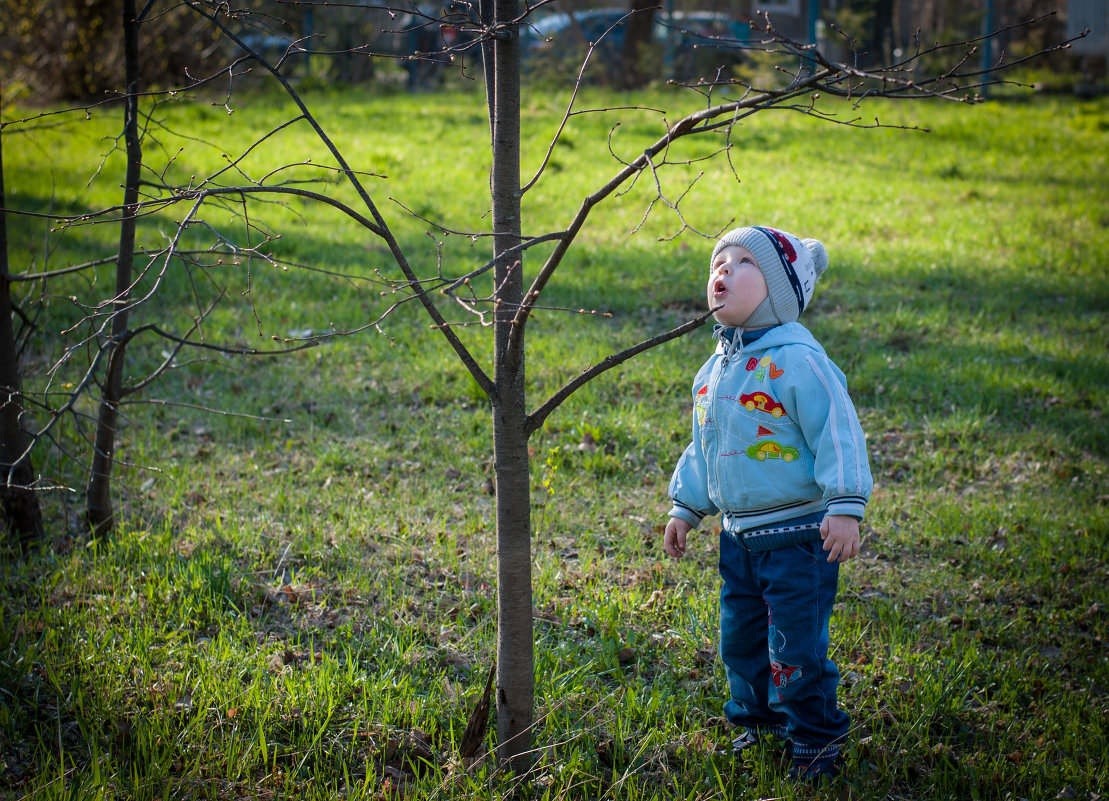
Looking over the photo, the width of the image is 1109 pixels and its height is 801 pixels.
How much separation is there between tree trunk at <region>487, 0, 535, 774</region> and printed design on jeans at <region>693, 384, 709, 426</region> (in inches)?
23.7

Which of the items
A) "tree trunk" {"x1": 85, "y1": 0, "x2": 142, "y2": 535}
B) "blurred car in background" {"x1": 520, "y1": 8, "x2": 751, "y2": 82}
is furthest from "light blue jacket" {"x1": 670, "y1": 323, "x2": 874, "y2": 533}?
"blurred car in background" {"x1": 520, "y1": 8, "x2": 751, "y2": 82}

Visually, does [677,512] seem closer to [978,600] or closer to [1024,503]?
[978,600]

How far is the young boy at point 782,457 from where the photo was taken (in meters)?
2.47

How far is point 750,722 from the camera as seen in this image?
2764 mm

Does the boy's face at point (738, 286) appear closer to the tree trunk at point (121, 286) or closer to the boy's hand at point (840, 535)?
the boy's hand at point (840, 535)

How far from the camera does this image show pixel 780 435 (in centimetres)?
250

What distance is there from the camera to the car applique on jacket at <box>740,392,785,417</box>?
8.20 ft

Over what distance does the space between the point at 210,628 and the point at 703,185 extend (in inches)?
365

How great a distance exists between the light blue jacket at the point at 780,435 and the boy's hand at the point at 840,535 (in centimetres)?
2

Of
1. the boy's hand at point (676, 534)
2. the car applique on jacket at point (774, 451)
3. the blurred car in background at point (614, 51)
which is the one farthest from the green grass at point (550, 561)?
the blurred car in background at point (614, 51)

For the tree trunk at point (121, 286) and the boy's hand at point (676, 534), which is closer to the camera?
the boy's hand at point (676, 534)

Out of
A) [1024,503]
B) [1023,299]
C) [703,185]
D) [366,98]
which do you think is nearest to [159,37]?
[366,98]

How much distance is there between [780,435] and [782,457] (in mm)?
62

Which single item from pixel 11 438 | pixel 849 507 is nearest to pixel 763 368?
pixel 849 507
